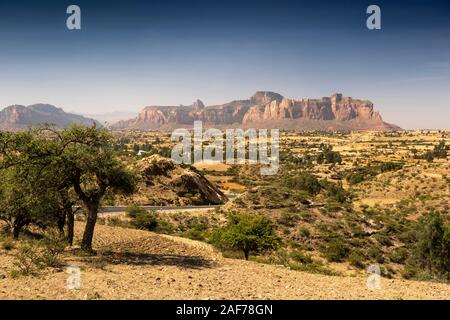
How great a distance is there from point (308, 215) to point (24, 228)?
1196 inches

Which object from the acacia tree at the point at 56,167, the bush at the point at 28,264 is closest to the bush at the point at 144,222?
the acacia tree at the point at 56,167

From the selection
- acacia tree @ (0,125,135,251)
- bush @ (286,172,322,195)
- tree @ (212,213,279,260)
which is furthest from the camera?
bush @ (286,172,322,195)

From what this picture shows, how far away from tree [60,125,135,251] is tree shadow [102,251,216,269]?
5.30 ft

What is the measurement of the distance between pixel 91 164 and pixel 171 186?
4451 cm

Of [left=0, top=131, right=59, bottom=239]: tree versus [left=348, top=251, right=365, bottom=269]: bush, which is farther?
[left=348, top=251, right=365, bottom=269]: bush

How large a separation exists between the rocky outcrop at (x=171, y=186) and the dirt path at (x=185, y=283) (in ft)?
125

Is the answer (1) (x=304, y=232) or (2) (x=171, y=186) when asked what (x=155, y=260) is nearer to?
(1) (x=304, y=232)

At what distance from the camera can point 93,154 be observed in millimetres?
18578

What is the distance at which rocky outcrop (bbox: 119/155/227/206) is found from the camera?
196 feet

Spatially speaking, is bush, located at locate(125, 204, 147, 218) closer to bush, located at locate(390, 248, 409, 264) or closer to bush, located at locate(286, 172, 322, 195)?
bush, located at locate(390, 248, 409, 264)

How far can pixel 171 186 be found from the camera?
6266 centimetres

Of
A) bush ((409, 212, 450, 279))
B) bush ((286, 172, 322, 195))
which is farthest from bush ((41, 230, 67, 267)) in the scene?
bush ((286, 172, 322, 195))

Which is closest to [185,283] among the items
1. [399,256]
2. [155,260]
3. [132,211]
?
[155,260]

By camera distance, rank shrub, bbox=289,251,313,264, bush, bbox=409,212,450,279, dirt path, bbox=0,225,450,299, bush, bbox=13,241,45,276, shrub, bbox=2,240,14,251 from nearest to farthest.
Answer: dirt path, bbox=0,225,450,299
bush, bbox=13,241,45,276
shrub, bbox=2,240,14,251
bush, bbox=409,212,450,279
shrub, bbox=289,251,313,264
